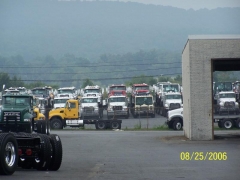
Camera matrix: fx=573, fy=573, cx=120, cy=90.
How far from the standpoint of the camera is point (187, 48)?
31.9m

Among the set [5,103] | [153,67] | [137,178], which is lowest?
[137,178]

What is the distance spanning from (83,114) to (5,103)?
26.0 meters

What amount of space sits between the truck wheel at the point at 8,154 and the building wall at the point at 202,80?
16.9 m

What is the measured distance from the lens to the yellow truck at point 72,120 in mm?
47312

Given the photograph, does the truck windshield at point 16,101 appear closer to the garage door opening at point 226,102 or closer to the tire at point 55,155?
the garage door opening at point 226,102

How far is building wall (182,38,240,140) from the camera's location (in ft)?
99.1

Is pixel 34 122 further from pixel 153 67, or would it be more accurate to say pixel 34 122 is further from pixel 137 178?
pixel 153 67

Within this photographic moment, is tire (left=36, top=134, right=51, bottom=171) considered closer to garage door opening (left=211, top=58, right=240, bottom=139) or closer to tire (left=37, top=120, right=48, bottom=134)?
tire (left=37, top=120, right=48, bottom=134)

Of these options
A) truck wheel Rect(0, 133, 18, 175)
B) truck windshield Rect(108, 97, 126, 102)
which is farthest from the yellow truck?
truck wheel Rect(0, 133, 18, 175)

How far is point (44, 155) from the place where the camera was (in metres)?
15.9

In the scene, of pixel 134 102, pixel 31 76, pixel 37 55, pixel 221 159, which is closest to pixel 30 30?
pixel 37 55
